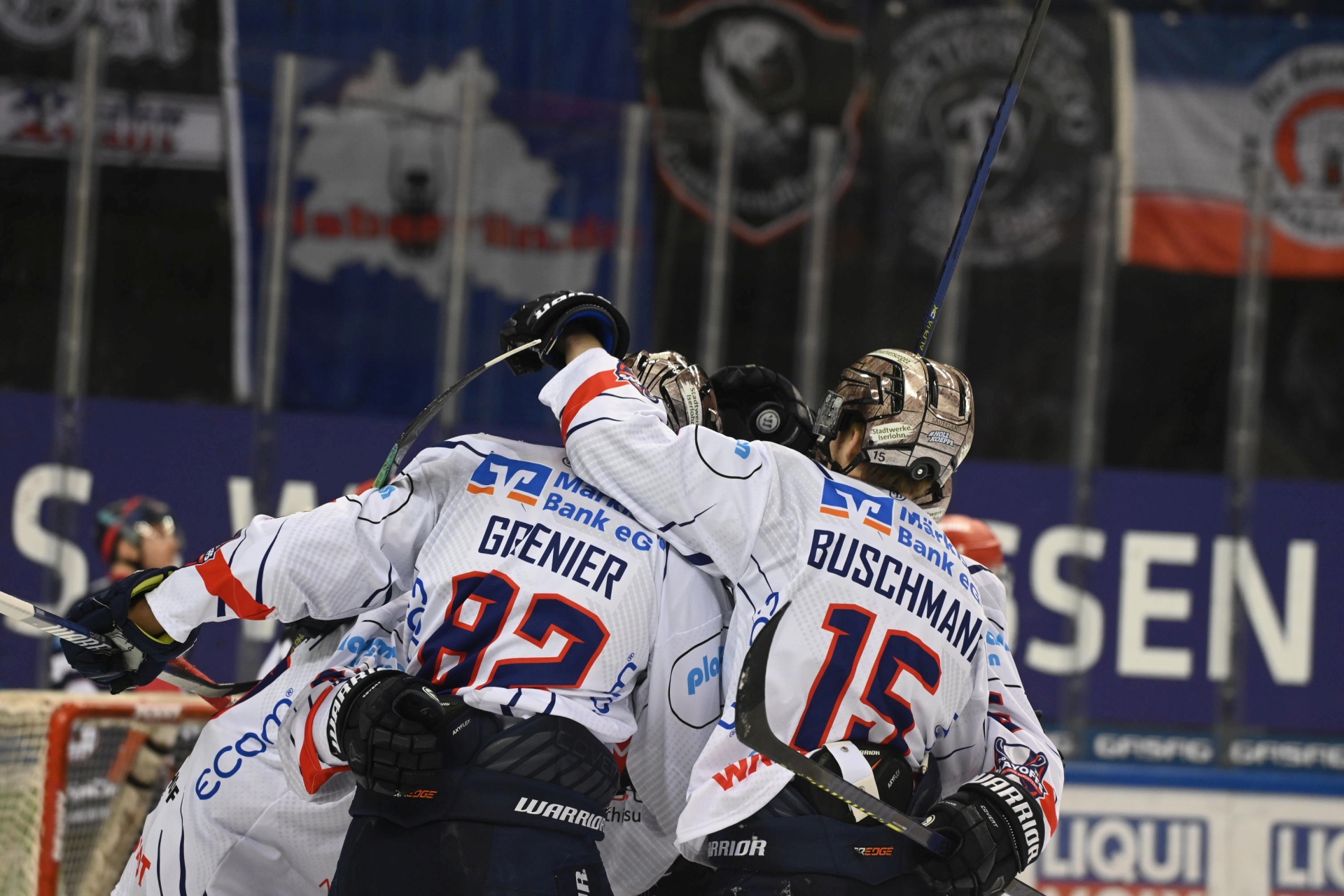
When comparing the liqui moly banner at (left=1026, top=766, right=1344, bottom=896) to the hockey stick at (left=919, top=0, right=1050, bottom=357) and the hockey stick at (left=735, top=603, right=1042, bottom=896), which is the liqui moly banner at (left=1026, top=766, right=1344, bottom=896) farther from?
the hockey stick at (left=735, top=603, right=1042, bottom=896)

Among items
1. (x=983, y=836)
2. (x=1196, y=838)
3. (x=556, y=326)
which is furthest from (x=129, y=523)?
(x=1196, y=838)

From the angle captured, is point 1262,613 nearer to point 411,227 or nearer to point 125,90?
point 411,227

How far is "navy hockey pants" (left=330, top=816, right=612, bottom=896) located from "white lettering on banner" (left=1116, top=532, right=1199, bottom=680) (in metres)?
6.00

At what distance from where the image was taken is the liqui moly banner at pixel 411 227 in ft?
24.6

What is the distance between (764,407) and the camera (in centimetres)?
292

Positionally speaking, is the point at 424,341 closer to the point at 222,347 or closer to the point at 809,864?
the point at 222,347

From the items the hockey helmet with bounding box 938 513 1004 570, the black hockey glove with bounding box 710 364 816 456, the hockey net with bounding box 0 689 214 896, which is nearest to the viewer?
the black hockey glove with bounding box 710 364 816 456

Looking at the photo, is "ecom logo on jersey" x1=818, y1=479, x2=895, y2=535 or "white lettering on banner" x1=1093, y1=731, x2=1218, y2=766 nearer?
"ecom logo on jersey" x1=818, y1=479, x2=895, y2=535

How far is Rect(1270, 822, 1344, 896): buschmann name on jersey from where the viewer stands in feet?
18.2

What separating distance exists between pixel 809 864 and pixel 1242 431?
5955mm

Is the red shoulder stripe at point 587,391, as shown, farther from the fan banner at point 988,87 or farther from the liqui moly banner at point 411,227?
the fan banner at point 988,87

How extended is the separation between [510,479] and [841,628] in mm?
546

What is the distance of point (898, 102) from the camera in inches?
352

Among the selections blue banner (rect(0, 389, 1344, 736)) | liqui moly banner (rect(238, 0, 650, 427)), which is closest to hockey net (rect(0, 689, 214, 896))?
blue banner (rect(0, 389, 1344, 736))
